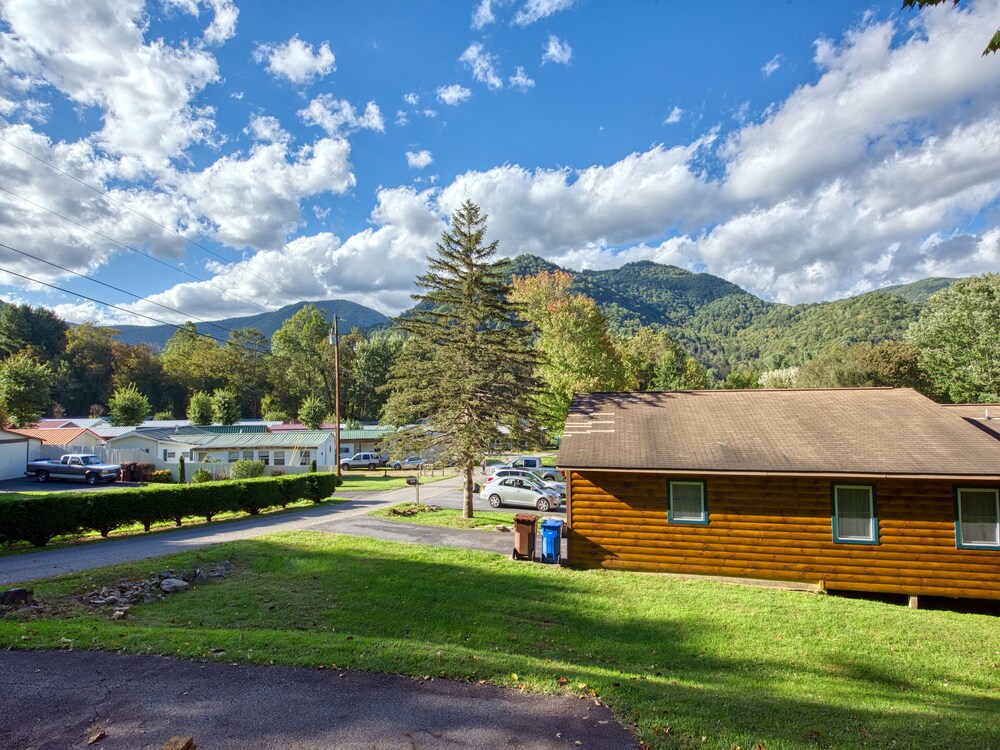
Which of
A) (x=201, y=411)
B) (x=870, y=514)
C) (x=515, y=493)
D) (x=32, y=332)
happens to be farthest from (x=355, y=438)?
(x=32, y=332)

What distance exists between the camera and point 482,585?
1193 cm

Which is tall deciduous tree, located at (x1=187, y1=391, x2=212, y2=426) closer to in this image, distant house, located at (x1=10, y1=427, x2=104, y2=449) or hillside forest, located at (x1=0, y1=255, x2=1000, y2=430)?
hillside forest, located at (x1=0, y1=255, x2=1000, y2=430)

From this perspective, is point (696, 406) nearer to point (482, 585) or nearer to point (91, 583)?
point (482, 585)

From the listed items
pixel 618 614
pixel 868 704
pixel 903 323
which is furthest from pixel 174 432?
pixel 903 323

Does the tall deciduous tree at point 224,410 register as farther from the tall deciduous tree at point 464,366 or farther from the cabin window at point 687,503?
the cabin window at point 687,503

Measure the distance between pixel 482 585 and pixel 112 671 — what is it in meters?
7.14

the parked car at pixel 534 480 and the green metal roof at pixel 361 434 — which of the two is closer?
the parked car at pixel 534 480

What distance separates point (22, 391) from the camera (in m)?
42.1

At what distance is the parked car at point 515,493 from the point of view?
76.7 ft

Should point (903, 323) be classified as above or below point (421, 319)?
above

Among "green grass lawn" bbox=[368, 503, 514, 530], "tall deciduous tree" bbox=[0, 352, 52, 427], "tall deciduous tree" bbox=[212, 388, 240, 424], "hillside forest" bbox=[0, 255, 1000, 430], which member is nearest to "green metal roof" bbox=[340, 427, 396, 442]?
"hillside forest" bbox=[0, 255, 1000, 430]

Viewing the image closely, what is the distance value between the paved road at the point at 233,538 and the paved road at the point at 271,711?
7389 mm

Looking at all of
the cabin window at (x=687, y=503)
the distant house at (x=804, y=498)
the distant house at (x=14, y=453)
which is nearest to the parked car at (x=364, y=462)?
the distant house at (x=14, y=453)

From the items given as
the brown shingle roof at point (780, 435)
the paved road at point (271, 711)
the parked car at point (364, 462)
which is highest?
the brown shingle roof at point (780, 435)
